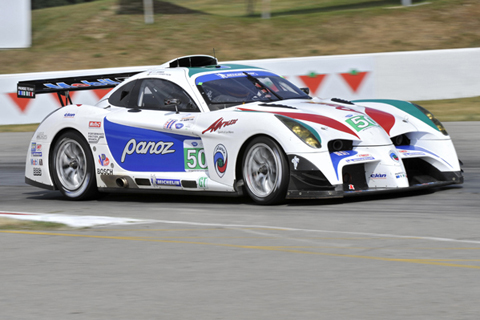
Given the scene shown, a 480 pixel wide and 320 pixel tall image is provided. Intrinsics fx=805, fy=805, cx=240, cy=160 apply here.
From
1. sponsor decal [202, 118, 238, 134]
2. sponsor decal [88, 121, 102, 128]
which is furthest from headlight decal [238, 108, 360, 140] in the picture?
sponsor decal [88, 121, 102, 128]

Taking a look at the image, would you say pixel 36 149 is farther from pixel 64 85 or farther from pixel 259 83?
pixel 259 83

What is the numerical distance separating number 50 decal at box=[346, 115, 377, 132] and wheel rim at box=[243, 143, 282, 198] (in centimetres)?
78

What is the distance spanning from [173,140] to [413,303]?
4.36 meters

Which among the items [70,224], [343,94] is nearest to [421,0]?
[343,94]

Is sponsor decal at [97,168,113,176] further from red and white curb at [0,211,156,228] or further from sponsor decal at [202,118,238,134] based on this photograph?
sponsor decal at [202,118,238,134]

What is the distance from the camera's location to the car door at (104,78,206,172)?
795 centimetres

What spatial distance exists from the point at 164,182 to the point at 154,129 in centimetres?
55

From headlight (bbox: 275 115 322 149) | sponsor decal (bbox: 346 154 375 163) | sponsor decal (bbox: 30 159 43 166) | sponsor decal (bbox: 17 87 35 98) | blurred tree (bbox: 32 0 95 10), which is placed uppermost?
blurred tree (bbox: 32 0 95 10)

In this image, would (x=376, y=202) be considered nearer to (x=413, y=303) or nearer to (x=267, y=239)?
(x=267, y=239)

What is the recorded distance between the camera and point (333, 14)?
26766 mm

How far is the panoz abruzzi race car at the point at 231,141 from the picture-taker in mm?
7246

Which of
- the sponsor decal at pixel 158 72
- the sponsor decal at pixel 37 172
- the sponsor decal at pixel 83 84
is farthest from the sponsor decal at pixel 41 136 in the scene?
the sponsor decal at pixel 158 72

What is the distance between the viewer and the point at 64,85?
31.5ft

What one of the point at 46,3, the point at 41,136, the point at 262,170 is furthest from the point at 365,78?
the point at 46,3
